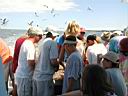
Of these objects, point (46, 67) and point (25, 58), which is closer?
point (46, 67)

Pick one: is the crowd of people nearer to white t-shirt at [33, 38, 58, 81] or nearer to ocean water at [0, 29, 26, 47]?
white t-shirt at [33, 38, 58, 81]

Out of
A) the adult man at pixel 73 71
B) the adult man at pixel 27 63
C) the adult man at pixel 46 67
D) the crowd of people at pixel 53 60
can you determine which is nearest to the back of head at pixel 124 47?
the crowd of people at pixel 53 60

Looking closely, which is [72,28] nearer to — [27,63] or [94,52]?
[94,52]

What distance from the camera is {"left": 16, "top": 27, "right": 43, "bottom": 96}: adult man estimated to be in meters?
4.93

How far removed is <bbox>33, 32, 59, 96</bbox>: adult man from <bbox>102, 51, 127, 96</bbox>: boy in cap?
3.96 ft

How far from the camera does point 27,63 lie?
5.00 meters

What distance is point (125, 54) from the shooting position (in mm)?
3855

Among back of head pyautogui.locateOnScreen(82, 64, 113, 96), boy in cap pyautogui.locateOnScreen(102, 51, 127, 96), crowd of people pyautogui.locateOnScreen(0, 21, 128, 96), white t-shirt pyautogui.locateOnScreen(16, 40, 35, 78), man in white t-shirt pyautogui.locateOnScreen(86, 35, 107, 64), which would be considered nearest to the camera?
back of head pyautogui.locateOnScreen(82, 64, 113, 96)

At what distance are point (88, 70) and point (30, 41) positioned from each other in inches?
92.7

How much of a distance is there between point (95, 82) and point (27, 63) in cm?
245

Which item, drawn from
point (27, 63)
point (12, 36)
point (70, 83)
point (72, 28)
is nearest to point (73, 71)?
point (70, 83)

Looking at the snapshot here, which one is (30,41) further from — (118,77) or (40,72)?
(118,77)

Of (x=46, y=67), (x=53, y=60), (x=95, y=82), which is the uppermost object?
(x=95, y=82)

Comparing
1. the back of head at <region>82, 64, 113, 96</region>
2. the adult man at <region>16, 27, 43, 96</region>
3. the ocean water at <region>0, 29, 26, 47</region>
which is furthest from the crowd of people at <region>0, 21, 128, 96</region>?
the ocean water at <region>0, 29, 26, 47</region>
